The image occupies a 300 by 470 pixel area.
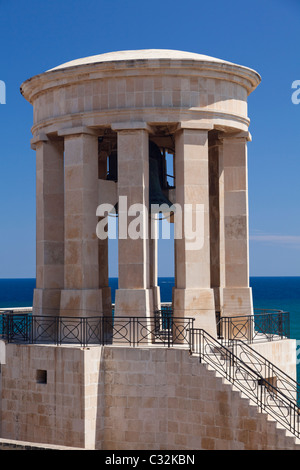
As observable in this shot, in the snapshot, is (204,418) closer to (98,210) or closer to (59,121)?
(98,210)

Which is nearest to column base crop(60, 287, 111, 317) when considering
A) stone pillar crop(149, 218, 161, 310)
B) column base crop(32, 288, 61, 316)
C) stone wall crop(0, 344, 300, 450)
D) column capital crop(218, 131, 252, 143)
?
column base crop(32, 288, 61, 316)

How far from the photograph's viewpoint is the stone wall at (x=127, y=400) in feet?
66.6

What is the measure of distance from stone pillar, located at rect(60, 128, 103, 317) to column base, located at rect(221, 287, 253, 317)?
4952 mm

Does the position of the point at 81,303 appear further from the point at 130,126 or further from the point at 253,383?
the point at 253,383

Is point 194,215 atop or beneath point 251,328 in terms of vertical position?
atop

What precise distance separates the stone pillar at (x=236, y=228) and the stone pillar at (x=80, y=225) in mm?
5027

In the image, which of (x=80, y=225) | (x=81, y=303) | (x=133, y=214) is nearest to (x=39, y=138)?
(x=80, y=225)

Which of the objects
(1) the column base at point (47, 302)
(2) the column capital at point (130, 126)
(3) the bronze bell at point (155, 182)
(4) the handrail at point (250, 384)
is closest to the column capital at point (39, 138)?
(2) the column capital at point (130, 126)

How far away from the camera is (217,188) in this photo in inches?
1049

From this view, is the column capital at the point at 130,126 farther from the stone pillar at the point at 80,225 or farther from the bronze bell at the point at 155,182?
the bronze bell at the point at 155,182

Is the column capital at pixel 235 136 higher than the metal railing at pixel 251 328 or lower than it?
higher

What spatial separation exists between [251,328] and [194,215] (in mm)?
4837

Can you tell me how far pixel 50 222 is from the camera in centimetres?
2570
